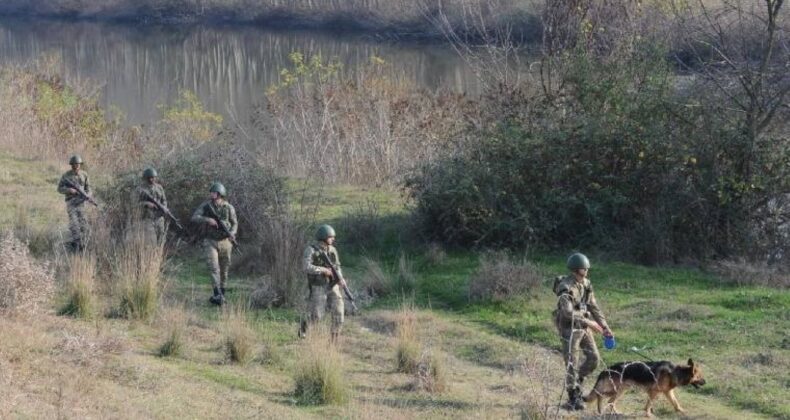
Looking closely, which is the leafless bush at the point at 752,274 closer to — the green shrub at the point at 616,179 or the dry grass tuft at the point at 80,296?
the green shrub at the point at 616,179

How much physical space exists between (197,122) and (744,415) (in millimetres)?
20097

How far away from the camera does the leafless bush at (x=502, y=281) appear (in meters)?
13.5

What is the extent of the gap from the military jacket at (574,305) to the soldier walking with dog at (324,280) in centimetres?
284

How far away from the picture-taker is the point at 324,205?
19156 mm

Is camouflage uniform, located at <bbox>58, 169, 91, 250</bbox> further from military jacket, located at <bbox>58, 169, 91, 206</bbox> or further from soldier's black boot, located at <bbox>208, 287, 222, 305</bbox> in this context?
soldier's black boot, located at <bbox>208, 287, 222, 305</bbox>

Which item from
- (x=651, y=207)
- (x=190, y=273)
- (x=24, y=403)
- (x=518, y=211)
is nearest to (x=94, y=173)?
(x=190, y=273)

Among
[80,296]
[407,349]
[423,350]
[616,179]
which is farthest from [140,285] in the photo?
[616,179]

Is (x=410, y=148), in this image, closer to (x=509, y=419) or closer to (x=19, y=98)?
(x=19, y=98)

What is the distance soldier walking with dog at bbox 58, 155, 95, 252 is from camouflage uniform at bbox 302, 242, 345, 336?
516cm

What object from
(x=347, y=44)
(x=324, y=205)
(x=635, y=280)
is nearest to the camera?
(x=635, y=280)

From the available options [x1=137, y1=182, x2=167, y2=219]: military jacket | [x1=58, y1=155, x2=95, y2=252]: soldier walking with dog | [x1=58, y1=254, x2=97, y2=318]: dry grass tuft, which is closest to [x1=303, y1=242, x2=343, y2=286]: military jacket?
[x1=58, y1=254, x2=97, y2=318]: dry grass tuft

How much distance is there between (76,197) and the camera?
50.8 ft

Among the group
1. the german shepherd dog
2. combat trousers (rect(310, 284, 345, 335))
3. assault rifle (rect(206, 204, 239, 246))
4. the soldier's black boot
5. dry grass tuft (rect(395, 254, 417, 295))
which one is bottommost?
the soldier's black boot

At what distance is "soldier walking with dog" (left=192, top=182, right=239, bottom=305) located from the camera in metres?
13.5
